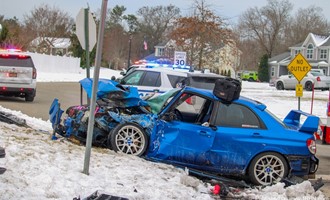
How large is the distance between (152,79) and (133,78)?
0.60 meters

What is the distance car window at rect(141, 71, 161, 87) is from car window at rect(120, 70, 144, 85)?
168 mm

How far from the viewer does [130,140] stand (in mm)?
8039

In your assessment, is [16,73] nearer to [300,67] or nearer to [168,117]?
[300,67]

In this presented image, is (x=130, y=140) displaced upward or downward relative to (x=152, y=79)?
downward

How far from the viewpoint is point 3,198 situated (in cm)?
488

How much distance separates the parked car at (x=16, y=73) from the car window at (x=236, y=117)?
1075 centimetres

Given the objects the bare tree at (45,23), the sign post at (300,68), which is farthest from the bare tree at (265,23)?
the sign post at (300,68)

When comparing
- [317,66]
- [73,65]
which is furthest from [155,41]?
[73,65]

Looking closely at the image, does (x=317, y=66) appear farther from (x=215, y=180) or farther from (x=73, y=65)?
(x=215, y=180)

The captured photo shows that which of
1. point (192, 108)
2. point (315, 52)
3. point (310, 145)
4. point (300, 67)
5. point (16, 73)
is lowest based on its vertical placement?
point (310, 145)

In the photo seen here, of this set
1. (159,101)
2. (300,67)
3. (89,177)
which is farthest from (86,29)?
(300,67)

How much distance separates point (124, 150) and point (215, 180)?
1.61 m

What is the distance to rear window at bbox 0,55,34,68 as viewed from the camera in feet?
55.4

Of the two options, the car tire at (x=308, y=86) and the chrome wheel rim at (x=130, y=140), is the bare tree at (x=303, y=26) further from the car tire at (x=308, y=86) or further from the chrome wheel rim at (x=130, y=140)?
the chrome wheel rim at (x=130, y=140)
